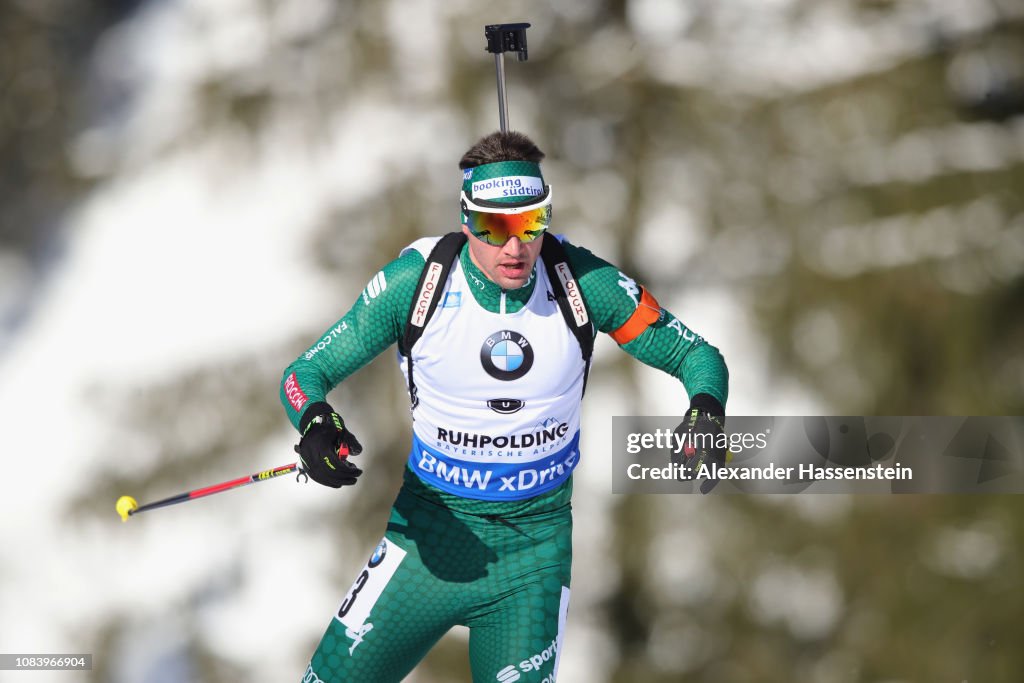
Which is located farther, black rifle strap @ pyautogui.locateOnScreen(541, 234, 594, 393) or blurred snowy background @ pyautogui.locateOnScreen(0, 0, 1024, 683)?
blurred snowy background @ pyautogui.locateOnScreen(0, 0, 1024, 683)

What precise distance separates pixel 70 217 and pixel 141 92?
90 centimetres

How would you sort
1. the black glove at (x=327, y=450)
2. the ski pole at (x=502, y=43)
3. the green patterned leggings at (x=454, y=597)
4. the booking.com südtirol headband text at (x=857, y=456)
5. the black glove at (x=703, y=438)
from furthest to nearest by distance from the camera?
1. the booking.com südtirol headband text at (x=857, y=456)
2. the ski pole at (x=502, y=43)
3. the green patterned leggings at (x=454, y=597)
4. the black glove at (x=703, y=438)
5. the black glove at (x=327, y=450)

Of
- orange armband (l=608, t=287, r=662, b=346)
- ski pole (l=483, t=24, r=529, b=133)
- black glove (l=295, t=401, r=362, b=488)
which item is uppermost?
ski pole (l=483, t=24, r=529, b=133)

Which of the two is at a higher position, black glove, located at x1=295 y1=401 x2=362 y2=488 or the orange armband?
the orange armband

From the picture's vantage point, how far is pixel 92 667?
21.4 feet

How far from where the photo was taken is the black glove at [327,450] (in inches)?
133

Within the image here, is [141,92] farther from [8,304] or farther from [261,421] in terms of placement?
[261,421]

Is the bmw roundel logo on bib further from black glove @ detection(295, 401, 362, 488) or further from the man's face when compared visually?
black glove @ detection(295, 401, 362, 488)

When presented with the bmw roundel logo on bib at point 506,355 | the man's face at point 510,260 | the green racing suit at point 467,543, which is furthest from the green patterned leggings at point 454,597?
the man's face at point 510,260

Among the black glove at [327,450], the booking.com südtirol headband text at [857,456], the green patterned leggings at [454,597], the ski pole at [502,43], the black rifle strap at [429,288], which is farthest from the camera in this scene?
the booking.com südtirol headband text at [857,456]

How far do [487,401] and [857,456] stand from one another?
139 inches

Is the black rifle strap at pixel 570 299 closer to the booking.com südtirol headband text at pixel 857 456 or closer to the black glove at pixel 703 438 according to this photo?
the black glove at pixel 703 438

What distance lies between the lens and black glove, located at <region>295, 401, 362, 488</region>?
337cm

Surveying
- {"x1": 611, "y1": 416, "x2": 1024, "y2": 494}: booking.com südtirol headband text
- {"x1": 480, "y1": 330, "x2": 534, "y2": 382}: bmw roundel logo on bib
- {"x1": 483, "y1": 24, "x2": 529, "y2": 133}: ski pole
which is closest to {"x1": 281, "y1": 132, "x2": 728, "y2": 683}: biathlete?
{"x1": 480, "y1": 330, "x2": 534, "y2": 382}: bmw roundel logo on bib
